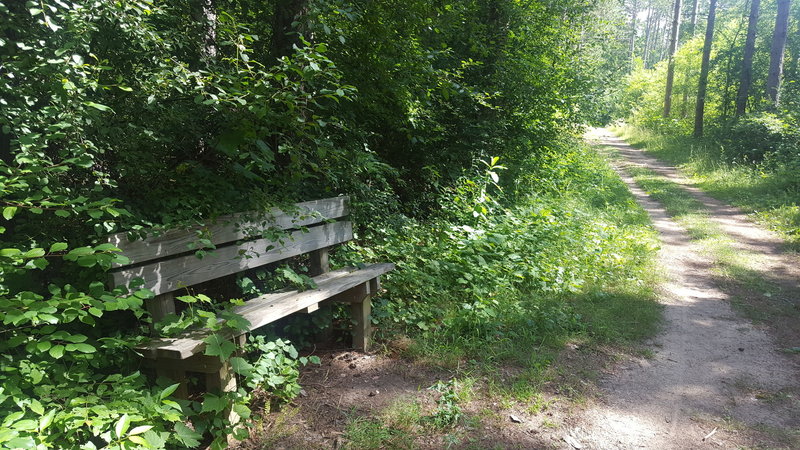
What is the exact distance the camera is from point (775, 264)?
22.9ft

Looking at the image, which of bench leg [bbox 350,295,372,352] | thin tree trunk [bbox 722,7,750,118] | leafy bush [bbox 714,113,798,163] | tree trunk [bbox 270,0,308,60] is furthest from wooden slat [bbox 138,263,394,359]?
thin tree trunk [bbox 722,7,750,118]

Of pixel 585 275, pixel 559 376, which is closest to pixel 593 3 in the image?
pixel 585 275

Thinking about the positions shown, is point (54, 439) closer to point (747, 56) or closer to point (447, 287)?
point (447, 287)

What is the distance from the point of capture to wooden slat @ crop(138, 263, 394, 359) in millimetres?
2725

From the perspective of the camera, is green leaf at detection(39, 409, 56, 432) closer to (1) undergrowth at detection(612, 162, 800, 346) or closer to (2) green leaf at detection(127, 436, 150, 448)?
(2) green leaf at detection(127, 436, 150, 448)

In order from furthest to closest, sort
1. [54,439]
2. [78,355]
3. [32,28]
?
[32,28]
[78,355]
[54,439]

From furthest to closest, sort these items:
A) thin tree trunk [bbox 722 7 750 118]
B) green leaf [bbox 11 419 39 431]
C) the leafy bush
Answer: thin tree trunk [bbox 722 7 750 118] → the leafy bush → green leaf [bbox 11 419 39 431]

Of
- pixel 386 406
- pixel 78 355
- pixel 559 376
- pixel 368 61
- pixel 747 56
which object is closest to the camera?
pixel 78 355

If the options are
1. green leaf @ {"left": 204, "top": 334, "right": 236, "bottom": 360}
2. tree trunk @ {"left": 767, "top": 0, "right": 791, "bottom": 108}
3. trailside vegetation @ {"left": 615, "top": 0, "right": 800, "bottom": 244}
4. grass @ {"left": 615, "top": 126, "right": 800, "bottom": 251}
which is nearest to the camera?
green leaf @ {"left": 204, "top": 334, "right": 236, "bottom": 360}

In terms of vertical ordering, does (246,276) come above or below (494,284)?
above

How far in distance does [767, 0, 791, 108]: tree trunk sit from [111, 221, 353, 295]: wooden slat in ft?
54.1

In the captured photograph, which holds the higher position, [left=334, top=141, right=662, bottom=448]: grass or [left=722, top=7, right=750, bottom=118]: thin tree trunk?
[left=722, top=7, right=750, bottom=118]: thin tree trunk

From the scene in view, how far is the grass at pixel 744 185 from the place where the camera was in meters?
9.34

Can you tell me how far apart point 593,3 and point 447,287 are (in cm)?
850
